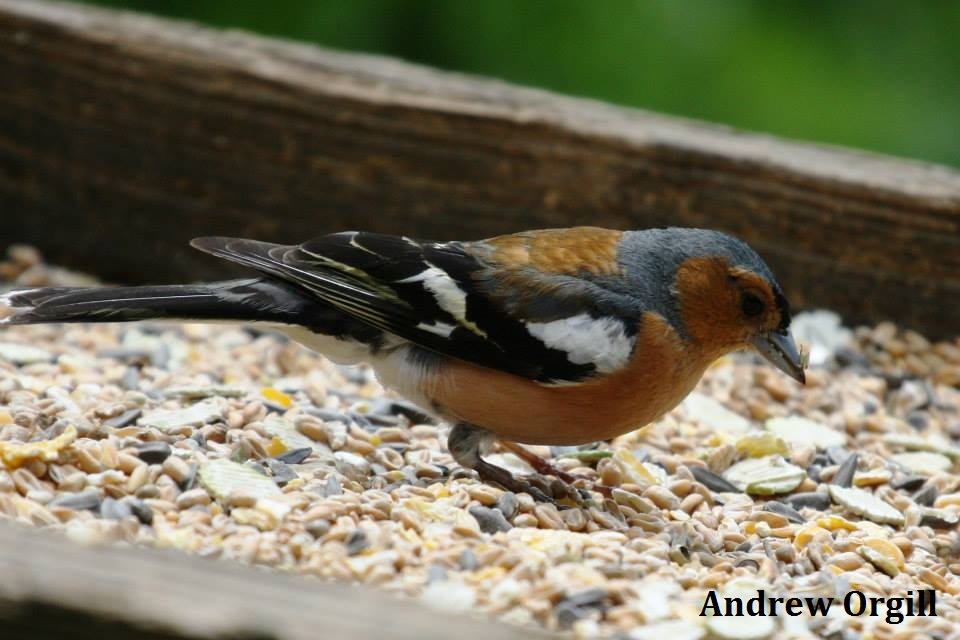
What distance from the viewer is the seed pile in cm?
279

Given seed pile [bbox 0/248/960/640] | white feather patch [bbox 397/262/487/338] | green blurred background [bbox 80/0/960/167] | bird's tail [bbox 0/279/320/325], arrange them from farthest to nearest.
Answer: green blurred background [bbox 80/0/960/167] < white feather patch [bbox 397/262/487/338] < bird's tail [bbox 0/279/320/325] < seed pile [bbox 0/248/960/640]

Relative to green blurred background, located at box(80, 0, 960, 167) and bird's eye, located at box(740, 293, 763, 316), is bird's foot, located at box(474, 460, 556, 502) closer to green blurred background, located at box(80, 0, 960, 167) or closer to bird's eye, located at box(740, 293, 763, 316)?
bird's eye, located at box(740, 293, 763, 316)

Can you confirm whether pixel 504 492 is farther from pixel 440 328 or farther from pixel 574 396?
pixel 440 328

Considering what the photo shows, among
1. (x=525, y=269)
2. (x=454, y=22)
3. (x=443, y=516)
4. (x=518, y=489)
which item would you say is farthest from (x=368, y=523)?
(x=454, y=22)

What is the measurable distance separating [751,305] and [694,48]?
3.09 metres

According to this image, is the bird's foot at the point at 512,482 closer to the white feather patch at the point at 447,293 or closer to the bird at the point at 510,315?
the bird at the point at 510,315

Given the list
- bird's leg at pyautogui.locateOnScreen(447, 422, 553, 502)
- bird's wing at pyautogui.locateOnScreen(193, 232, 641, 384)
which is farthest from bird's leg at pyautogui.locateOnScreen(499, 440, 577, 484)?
bird's wing at pyautogui.locateOnScreen(193, 232, 641, 384)

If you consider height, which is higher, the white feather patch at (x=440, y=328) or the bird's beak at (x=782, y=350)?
the bird's beak at (x=782, y=350)

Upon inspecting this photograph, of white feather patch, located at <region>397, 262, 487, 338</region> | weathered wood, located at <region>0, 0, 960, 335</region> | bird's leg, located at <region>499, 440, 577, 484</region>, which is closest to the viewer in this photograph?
white feather patch, located at <region>397, 262, 487, 338</region>

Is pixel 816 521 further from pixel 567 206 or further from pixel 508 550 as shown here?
pixel 567 206

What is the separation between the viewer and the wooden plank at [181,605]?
2053 mm

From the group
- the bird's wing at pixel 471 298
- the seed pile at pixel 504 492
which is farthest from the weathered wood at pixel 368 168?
the bird's wing at pixel 471 298

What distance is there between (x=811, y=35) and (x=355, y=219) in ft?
9.04

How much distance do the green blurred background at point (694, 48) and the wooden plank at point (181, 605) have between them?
462 cm
